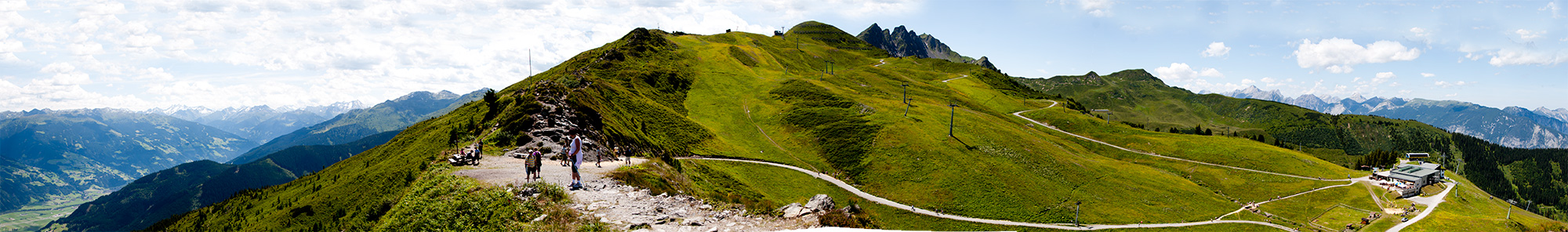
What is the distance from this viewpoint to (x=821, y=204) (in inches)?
1212

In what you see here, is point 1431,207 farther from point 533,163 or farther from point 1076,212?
point 533,163

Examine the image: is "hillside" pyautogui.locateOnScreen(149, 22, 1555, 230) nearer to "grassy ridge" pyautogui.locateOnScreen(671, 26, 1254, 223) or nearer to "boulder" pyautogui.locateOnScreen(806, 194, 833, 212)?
"grassy ridge" pyautogui.locateOnScreen(671, 26, 1254, 223)

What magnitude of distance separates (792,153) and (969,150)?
33960 mm

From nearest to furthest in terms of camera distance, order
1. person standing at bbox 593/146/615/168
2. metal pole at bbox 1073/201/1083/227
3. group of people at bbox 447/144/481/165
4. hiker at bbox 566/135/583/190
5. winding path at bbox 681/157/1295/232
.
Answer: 1. hiker at bbox 566/135/583/190
2. group of people at bbox 447/144/481/165
3. person standing at bbox 593/146/615/168
4. winding path at bbox 681/157/1295/232
5. metal pole at bbox 1073/201/1083/227

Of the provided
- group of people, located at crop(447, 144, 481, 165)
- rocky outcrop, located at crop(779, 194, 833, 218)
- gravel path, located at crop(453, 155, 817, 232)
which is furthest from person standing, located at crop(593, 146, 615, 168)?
rocky outcrop, located at crop(779, 194, 833, 218)

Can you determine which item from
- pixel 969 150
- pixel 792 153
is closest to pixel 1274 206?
pixel 969 150

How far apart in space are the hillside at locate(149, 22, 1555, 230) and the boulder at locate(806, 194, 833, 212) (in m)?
2.74

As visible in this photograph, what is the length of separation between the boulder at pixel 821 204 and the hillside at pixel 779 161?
2.74 m

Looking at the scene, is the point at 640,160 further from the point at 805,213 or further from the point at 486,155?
the point at 805,213

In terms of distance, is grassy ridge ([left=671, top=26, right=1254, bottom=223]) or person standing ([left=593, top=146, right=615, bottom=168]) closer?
person standing ([left=593, top=146, right=615, bottom=168])

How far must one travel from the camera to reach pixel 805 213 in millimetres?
29016

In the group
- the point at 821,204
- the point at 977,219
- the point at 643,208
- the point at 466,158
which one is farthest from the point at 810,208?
the point at 977,219

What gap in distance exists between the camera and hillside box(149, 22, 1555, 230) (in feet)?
136

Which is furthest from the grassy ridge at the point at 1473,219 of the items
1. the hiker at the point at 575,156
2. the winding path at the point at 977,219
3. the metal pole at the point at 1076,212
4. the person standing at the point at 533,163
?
the person standing at the point at 533,163
